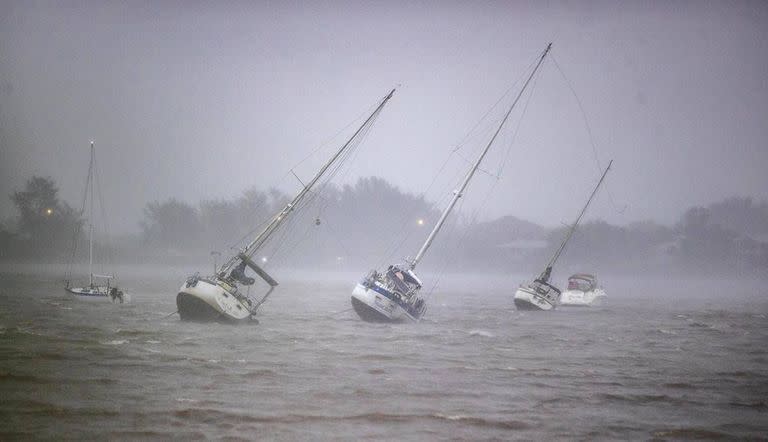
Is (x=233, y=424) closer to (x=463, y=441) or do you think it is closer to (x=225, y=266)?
(x=463, y=441)

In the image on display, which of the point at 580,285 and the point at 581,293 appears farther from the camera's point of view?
the point at 580,285

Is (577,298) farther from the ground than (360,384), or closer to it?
farther from the ground

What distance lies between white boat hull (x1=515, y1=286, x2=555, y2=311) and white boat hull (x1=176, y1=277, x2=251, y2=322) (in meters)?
41.6

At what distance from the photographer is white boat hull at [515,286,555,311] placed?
72750mm

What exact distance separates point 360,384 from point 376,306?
22.2 meters

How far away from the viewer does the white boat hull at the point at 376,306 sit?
46.9 m

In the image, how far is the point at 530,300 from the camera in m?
72.9

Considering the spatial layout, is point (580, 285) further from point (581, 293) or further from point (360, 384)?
point (360, 384)

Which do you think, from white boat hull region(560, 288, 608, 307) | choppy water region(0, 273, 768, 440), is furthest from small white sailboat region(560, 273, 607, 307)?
choppy water region(0, 273, 768, 440)

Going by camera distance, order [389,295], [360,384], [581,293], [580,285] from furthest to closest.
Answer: [580,285], [581,293], [389,295], [360,384]

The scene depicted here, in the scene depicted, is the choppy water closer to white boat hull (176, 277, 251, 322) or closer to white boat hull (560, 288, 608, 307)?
white boat hull (176, 277, 251, 322)

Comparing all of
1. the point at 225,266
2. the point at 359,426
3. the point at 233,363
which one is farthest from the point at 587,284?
the point at 359,426

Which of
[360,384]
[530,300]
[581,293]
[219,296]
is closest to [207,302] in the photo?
[219,296]

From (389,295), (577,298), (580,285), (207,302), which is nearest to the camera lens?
(207,302)
